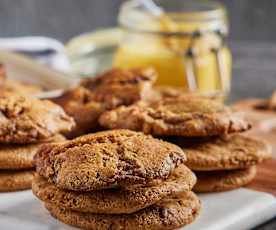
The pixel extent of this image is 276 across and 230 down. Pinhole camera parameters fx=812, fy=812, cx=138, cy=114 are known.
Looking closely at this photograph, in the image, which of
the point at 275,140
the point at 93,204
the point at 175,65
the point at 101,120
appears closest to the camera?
the point at 93,204

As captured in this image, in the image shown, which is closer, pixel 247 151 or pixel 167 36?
pixel 247 151

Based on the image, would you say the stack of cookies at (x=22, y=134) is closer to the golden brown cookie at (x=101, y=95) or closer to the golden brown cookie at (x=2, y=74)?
the golden brown cookie at (x=101, y=95)

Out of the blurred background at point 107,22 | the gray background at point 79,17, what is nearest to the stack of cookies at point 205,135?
the blurred background at point 107,22

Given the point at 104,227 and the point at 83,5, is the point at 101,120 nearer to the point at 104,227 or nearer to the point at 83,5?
the point at 104,227

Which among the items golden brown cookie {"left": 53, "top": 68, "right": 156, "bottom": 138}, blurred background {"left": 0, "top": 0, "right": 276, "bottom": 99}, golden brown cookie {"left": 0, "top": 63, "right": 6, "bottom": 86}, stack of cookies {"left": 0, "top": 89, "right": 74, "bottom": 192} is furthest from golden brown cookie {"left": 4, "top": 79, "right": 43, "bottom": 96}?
blurred background {"left": 0, "top": 0, "right": 276, "bottom": 99}

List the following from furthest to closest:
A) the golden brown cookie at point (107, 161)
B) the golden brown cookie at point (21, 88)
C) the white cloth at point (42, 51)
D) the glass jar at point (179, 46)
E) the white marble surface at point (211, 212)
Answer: the white cloth at point (42, 51)
the glass jar at point (179, 46)
the golden brown cookie at point (21, 88)
the white marble surface at point (211, 212)
the golden brown cookie at point (107, 161)

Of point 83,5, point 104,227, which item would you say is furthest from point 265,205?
point 83,5

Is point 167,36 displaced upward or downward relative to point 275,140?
upward

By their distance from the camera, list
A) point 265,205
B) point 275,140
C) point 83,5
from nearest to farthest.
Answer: point 265,205, point 275,140, point 83,5
